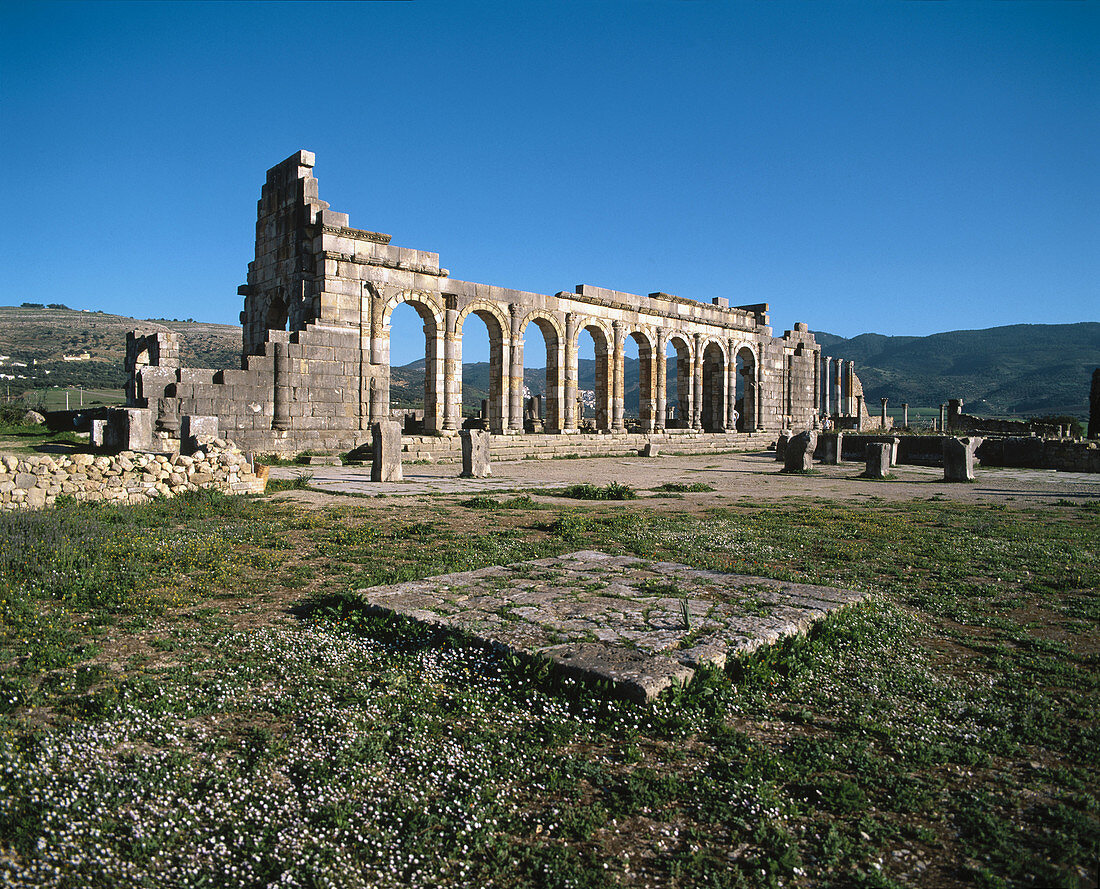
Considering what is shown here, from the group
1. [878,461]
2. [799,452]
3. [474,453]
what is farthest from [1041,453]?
[474,453]

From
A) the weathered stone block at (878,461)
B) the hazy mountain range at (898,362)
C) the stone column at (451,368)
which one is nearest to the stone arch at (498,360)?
the stone column at (451,368)

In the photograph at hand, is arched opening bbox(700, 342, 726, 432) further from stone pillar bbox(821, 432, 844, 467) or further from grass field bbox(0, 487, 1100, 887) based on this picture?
grass field bbox(0, 487, 1100, 887)

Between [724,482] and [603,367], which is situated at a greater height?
[603,367]

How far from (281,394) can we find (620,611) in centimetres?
1660

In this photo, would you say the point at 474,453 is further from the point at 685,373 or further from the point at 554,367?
the point at 685,373

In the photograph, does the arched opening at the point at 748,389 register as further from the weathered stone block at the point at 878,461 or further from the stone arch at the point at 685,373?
the weathered stone block at the point at 878,461

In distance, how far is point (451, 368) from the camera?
2289 centimetres

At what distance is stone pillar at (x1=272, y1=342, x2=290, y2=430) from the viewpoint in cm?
1870

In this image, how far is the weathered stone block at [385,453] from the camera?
14.1 meters

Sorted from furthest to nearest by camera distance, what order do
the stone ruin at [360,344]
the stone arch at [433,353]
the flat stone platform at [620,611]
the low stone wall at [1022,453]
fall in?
the stone arch at [433,353]
the low stone wall at [1022,453]
the stone ruin at [360,344]
the flat stone platform at [620,611]

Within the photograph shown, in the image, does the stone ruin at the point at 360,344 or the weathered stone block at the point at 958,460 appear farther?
the stone ruin at the point at 360,344

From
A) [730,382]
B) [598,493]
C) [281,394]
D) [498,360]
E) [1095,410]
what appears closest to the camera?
[598,493]

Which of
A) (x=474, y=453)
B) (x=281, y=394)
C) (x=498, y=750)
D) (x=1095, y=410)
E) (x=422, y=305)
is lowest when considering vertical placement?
(x=498, y=750)

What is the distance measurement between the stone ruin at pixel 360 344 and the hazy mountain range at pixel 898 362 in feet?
36.7
